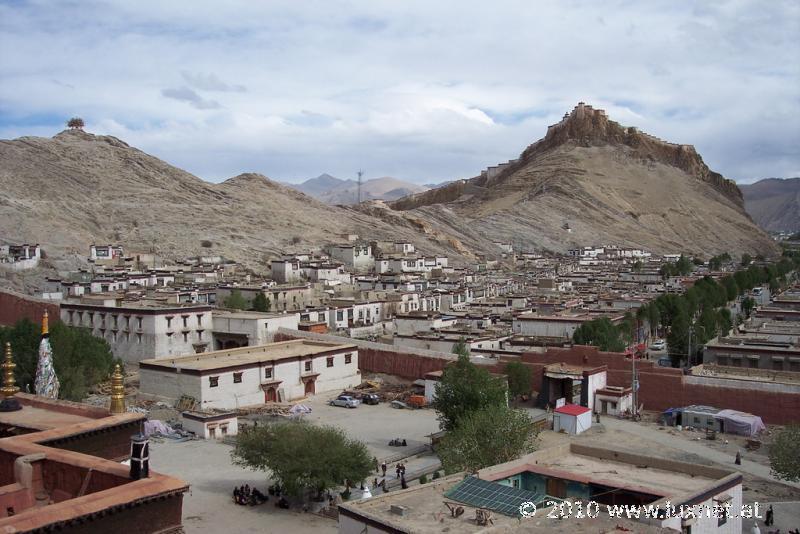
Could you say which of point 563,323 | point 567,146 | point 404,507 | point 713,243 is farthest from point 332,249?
point 567,146

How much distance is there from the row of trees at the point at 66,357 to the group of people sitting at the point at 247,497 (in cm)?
1148

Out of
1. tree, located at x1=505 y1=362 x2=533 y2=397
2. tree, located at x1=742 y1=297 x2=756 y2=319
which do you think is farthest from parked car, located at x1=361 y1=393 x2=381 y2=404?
tree, located at x1=742 y1=297 x2=756 y2=319

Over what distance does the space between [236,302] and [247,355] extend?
1622 cm

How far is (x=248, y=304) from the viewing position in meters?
54.9

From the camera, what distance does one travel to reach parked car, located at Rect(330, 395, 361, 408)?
112 feet

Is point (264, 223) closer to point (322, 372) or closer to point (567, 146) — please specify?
point (322, 372)

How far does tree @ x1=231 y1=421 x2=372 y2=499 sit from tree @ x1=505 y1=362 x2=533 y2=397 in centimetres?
1279

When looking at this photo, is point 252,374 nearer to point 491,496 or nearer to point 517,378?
point 517,378

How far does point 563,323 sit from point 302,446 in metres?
26.5

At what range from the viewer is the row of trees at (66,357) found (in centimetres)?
3052

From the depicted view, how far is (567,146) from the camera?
192m

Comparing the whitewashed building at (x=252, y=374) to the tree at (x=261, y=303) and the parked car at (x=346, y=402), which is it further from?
the tree at (x=261, y=303)

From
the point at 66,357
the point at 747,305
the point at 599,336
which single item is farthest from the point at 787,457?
the point at 747,305

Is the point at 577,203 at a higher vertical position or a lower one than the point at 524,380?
higher
